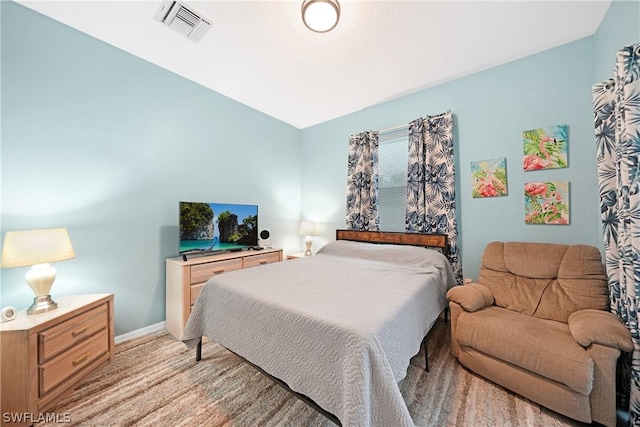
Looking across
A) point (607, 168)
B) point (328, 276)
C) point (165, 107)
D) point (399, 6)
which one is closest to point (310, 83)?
point (399, 6)

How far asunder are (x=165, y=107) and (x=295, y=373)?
3.01 metres

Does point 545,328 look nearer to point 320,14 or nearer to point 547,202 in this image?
point 547,202

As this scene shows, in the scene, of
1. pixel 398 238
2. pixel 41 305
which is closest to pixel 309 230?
pixel 398 238

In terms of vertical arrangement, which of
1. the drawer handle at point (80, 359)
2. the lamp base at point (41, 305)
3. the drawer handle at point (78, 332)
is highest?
the lamp base at point (41, 305)

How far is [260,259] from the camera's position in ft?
10.1

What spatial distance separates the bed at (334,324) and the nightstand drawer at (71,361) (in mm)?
696

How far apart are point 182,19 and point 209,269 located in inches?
93.0

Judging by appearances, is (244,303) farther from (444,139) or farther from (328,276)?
(444,139)

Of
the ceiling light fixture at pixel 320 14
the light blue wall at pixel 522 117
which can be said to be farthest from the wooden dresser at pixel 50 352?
the light blue wall at pixel 522 117

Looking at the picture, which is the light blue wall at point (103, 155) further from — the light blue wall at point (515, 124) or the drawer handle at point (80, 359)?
the light blue wall at point (515, 124)

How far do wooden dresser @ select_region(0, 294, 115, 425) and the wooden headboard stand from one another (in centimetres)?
278

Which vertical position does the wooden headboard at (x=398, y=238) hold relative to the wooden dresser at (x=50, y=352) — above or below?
above

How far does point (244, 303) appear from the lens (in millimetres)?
1509

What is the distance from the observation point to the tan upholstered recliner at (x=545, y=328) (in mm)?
1229
